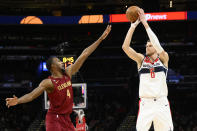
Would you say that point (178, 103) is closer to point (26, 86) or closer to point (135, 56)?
point (26, 86)

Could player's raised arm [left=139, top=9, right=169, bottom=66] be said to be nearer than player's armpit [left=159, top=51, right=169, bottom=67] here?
Yes

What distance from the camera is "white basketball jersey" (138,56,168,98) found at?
5273mm

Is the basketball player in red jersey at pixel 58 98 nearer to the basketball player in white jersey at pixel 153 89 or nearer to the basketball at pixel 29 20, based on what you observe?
the basketball player in white jersey at pixel 153 89

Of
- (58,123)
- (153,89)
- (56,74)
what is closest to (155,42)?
(153,89)

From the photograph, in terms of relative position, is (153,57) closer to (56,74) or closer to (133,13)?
(133,13)

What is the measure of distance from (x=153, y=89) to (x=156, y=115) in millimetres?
397

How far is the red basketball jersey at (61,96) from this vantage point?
4.54m

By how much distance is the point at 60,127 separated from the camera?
4.54 meters

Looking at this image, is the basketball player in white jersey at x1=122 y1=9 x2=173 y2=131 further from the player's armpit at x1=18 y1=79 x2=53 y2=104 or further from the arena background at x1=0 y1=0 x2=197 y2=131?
the arena background at x1=0 y1=0 x2=197 y2=131

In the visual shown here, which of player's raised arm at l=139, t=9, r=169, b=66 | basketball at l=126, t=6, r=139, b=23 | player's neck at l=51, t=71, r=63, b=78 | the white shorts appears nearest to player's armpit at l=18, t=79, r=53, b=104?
player's neck at l=51, t=71, r=63, b=78

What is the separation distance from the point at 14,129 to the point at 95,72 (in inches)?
205

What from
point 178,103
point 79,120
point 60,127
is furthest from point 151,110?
point 178,103

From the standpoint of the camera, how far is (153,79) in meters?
5.36

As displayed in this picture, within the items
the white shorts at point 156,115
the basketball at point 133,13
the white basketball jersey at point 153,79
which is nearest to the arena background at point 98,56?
the basketball at point 133,13
